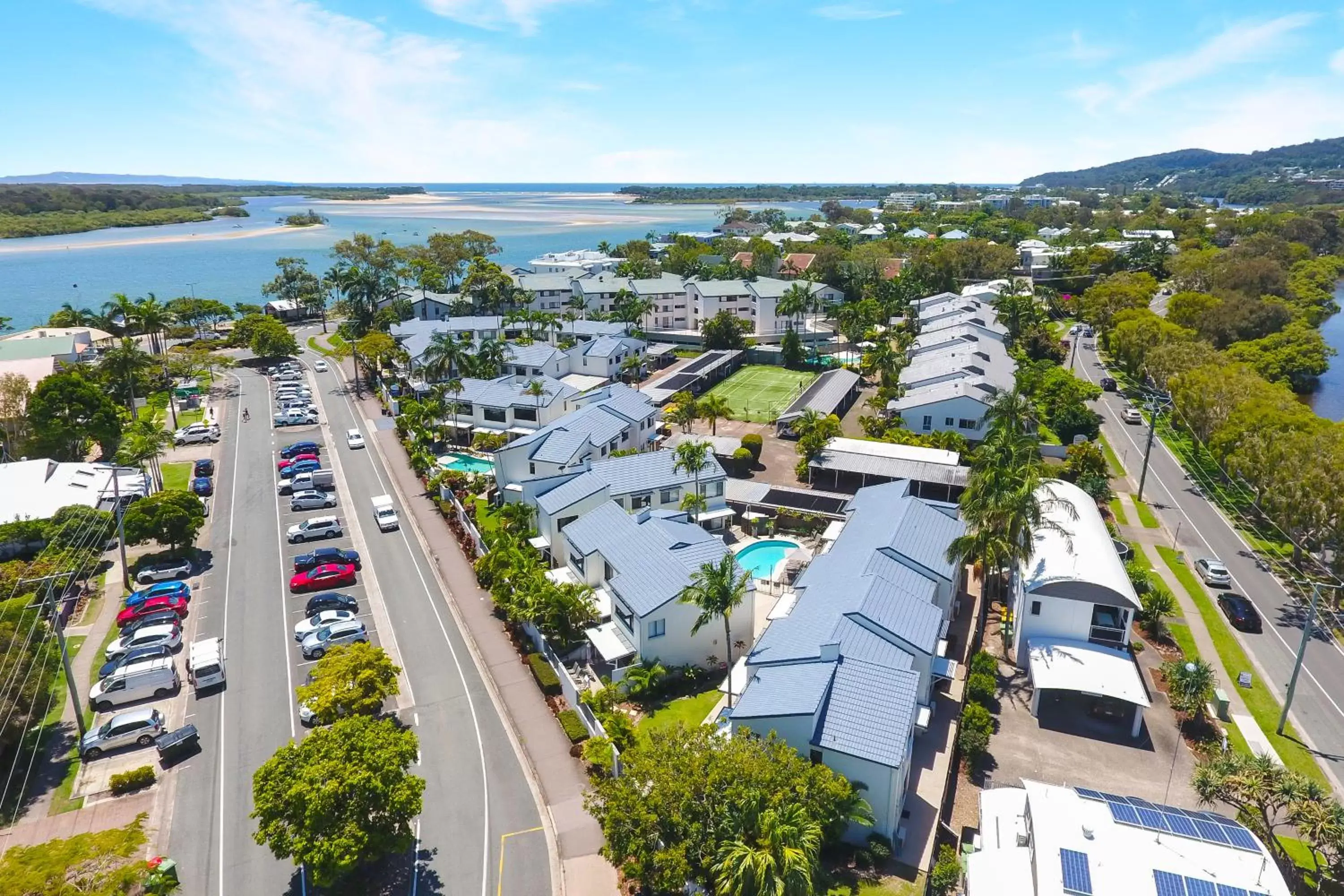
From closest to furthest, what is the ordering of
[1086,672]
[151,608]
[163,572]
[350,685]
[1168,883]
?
[1168,883] → [350,685] → [1086,672] → [151,608] → [163,572]

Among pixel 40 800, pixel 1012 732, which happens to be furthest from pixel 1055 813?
pixel 40 800

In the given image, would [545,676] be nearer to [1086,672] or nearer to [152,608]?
[152,608]

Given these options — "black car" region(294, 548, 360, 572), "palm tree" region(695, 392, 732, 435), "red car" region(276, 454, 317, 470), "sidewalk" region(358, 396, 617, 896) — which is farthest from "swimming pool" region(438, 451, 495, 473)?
"palm tree" region(695, 392, 732, 435)

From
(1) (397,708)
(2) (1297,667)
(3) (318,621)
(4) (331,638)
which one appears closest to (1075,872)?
(2) (1297,667)

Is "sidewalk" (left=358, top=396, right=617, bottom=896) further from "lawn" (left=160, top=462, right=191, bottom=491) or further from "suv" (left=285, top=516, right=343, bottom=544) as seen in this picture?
"lawn" (left=160, top=462, right=191, bottom=491)

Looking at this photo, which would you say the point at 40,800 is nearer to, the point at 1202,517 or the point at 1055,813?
the point at 1055,813

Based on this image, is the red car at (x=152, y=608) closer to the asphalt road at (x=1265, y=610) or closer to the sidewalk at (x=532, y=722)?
the sidewalk at (x=532, y=722)
